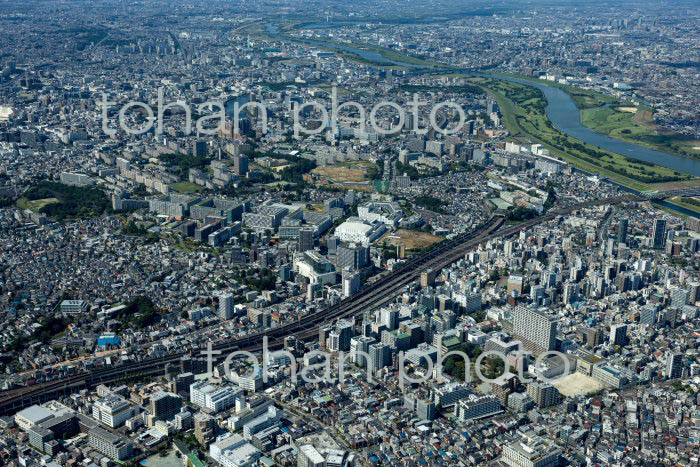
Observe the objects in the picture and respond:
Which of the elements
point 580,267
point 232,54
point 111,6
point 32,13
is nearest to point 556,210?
point 580,267

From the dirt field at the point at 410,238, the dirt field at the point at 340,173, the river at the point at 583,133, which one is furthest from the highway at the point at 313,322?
the river at the point at 583,133

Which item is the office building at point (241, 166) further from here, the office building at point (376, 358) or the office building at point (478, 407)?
the office building at point (478, 407)

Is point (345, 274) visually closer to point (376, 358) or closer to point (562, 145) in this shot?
point (376, 358)

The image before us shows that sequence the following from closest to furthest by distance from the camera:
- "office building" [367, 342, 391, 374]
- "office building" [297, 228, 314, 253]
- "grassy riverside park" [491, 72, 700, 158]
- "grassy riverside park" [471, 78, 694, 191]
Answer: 1. "office building" [367, 342, 391, 374]
2. "office building" [297, 228, 314, 253]
3. "grassy riverside park" [471, 78, 694, 191]
4. "grassy riverside park" [491, 72, 700, 158]

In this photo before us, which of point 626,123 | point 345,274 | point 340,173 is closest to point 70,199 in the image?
point 340,173

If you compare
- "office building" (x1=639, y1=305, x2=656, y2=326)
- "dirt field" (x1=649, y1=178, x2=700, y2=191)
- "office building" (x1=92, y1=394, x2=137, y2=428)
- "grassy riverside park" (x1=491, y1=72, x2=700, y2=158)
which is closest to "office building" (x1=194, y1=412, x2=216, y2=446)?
"office building" (x1=92, y1=394, x2=137, y2=428)

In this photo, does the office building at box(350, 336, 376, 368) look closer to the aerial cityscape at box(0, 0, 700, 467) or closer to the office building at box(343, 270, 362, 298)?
the aerial cityscape at box(0, 0, 700, 467)

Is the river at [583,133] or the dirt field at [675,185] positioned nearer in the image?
the dirt field at [675,185]
